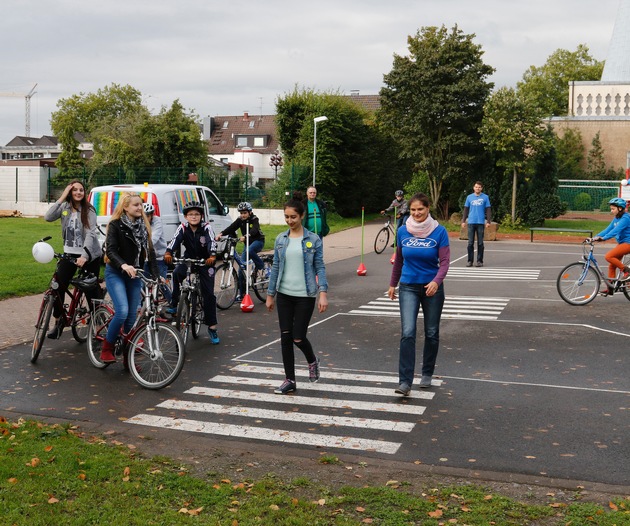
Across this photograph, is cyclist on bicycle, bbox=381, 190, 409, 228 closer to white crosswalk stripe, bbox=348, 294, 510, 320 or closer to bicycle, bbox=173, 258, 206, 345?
white crosswalk stripe, bbox=348, 294, 510, 320

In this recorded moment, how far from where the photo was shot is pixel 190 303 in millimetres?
10320

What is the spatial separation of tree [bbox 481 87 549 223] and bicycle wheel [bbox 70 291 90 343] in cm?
2405

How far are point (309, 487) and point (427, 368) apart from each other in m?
3.07

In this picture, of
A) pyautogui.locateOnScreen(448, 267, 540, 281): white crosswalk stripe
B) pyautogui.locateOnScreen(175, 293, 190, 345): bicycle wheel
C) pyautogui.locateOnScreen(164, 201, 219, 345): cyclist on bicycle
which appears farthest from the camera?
pyautogui.locateOnScreen(448, 267, 540, 281): white crosswalk stripe

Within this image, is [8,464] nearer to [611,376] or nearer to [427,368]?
[427,368]

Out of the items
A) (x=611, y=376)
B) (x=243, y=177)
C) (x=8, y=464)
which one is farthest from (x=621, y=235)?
(x=243, y=177)

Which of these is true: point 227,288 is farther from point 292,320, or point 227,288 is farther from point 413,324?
point 413,324

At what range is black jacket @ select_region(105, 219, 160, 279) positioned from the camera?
835 centimetres

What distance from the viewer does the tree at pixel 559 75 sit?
7938 centimetres

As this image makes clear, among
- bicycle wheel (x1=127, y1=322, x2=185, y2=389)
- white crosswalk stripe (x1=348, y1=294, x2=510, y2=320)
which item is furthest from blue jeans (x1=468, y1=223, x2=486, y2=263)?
bicycle wheel (x1=127, y1=322, x2=185, y2=389)

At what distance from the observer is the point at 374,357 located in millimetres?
9727

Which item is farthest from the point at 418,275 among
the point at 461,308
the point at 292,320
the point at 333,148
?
the point at 333,148

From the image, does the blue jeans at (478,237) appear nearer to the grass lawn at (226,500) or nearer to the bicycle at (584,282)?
the bicycle at (584,282)

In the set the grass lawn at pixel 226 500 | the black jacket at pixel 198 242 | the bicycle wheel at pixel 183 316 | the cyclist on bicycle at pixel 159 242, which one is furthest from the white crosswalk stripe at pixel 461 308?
the grass lawn at pixel 226 500
